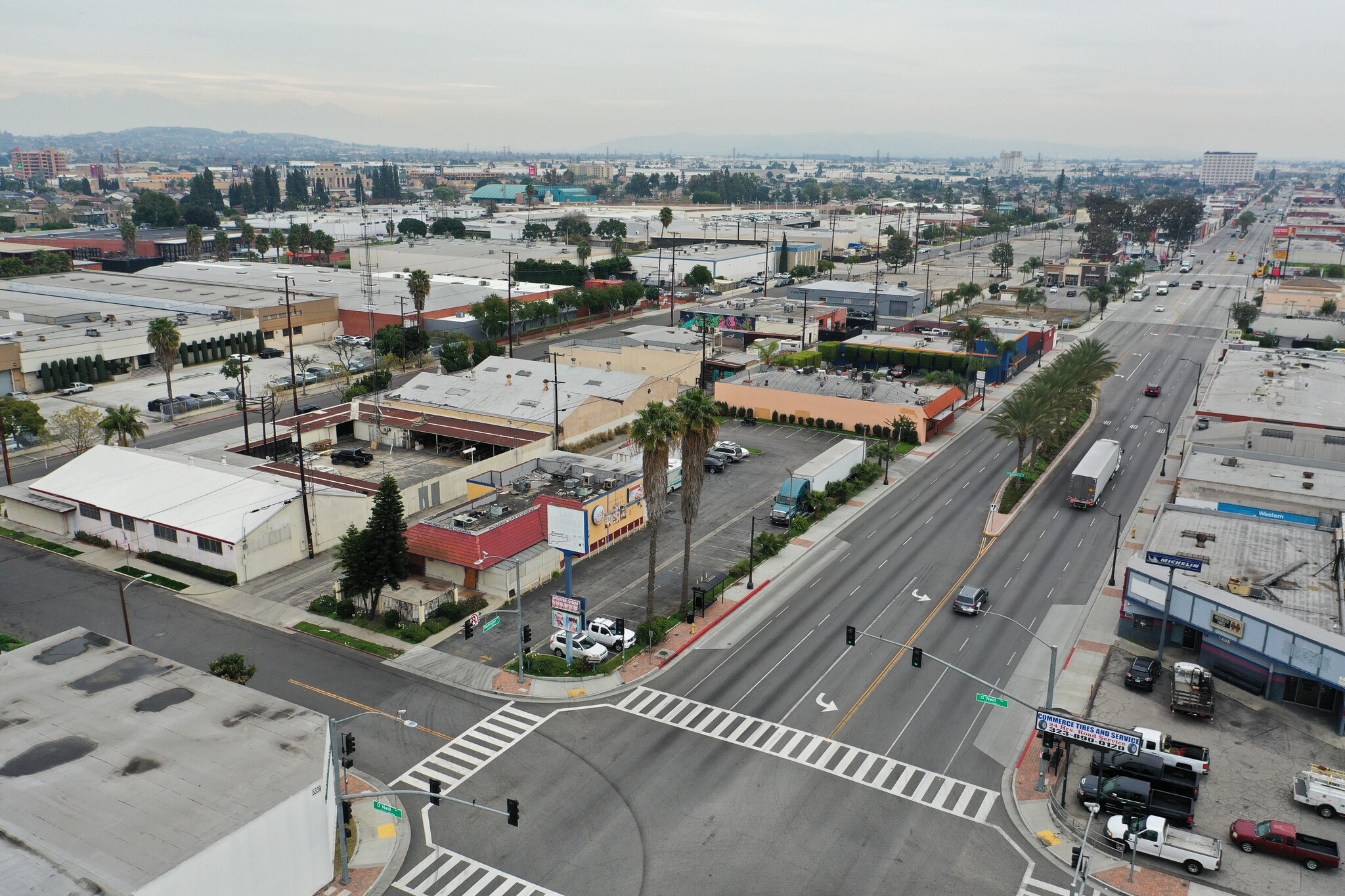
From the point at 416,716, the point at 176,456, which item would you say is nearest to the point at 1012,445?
the point at 416,716

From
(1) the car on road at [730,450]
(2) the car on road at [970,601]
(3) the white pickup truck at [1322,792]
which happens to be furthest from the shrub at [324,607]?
(3) the white pickup truck at [1322,792]

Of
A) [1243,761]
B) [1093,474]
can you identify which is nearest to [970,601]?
[1243,761]

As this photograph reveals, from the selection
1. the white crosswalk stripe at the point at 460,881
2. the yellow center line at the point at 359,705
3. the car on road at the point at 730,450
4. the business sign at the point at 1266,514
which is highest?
the business sign at the point at 1266,514

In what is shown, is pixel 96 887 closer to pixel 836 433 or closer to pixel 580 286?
pixel 836 433

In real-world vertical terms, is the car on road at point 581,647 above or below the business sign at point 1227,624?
below

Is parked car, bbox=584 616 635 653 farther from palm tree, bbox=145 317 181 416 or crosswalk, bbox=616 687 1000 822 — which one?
palm tree, bbox=145 317 181 416

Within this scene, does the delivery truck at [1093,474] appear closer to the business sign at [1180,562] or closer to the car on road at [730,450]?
the business sign at [1180,562]

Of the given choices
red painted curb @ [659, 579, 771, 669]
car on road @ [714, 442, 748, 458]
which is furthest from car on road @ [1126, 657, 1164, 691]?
car on road @ [714, 442, 748, 458]
